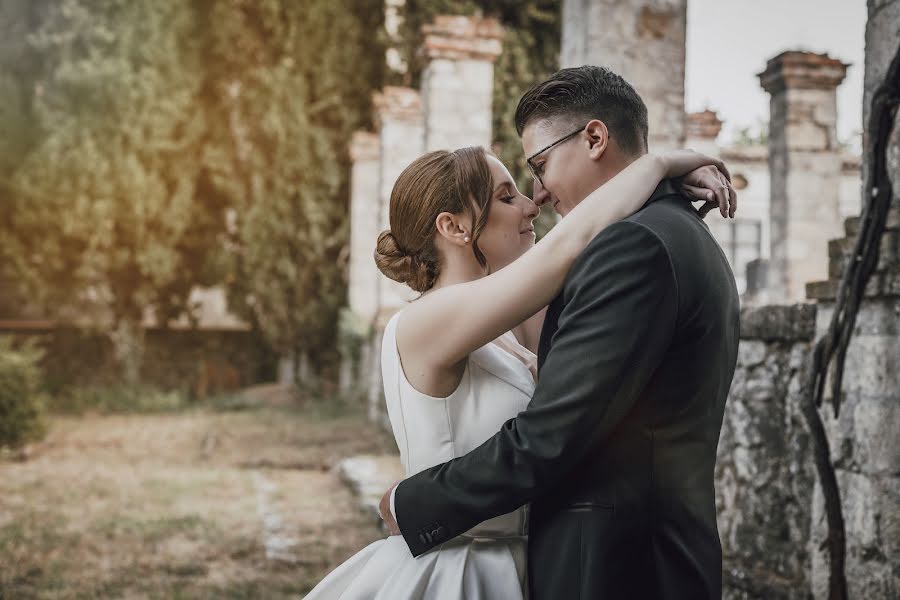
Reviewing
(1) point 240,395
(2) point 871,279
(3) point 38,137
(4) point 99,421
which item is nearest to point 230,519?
(2) point 871,279

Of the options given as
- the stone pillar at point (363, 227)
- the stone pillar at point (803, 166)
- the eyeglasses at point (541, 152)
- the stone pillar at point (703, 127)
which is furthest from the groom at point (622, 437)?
the stone pillar at point (363, 227)

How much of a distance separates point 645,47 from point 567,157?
382 cm

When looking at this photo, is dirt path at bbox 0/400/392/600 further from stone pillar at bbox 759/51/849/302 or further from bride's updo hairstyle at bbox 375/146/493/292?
stone pillar at bbox 759/51/849/302

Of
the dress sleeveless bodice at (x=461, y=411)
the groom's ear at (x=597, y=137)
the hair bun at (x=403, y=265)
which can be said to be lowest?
the dress sleeveless bodice at (x=461, y=411)

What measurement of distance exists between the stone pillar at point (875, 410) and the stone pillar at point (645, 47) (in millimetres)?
2191

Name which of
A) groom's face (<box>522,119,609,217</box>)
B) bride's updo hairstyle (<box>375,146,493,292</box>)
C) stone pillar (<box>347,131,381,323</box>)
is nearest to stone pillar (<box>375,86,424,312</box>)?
stone pillar (<box>347,131,381,323</box>)

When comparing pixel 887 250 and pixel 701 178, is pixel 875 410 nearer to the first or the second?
pixel 887 250

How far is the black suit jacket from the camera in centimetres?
159

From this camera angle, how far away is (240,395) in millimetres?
15375

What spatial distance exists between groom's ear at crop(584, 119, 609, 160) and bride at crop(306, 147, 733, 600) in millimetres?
102

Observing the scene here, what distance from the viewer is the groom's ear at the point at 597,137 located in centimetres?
192

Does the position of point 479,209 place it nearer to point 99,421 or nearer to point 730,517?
point 730,517

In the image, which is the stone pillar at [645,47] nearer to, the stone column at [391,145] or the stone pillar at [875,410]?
the stone pillar at [875,410]

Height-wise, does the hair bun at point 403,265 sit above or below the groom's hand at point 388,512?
above
